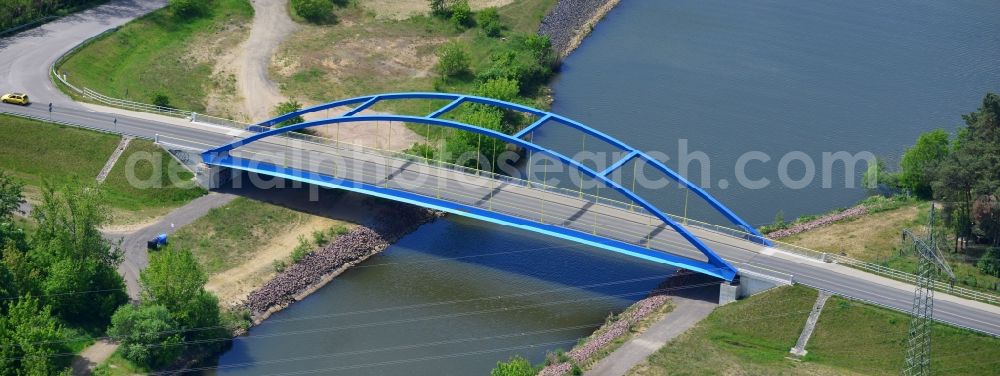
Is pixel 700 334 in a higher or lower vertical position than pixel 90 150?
lower

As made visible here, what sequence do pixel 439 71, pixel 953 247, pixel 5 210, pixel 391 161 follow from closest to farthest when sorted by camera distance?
pixel 5 210 → pixel 953 247 → pixel 391 161 → pixel 439 71

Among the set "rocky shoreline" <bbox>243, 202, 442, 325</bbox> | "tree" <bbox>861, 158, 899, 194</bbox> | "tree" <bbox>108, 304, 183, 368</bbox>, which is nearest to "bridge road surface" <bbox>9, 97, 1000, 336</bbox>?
"rocky shoreline" <bbox>243, 202, 442, 325</bbox>

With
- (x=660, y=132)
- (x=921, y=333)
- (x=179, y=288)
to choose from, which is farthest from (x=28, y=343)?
(x=660, y=132)

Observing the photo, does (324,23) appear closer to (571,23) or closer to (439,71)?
(439,71)

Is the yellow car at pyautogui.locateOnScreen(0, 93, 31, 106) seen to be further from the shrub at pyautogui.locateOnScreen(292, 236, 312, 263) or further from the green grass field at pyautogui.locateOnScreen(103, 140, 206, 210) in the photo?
the shrub at pyautogui.locateOnScreen(292, 236, 312, 263)

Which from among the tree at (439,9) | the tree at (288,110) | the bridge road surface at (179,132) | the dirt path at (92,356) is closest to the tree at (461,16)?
the tree at (439,9)

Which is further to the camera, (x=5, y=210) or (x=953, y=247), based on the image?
(x=953, y=247)

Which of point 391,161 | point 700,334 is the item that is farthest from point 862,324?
point 391,161

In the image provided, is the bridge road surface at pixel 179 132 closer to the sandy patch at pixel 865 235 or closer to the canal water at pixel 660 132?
the sandy patch at pixel 865 235
